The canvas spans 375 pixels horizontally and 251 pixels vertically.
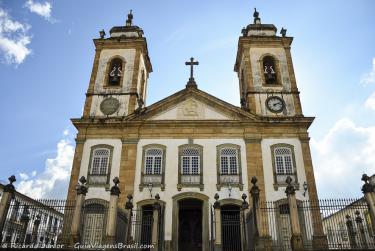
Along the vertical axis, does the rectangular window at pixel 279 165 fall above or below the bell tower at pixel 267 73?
below

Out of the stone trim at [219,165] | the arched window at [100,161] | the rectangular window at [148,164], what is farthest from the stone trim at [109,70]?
the stone trim at [219,165]

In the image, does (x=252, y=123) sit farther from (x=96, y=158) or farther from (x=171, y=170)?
(x=96, y=158)

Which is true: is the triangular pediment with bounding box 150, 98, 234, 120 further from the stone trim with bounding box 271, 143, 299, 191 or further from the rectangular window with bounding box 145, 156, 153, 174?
the stone trim with bounding box 271, 143, 299, 191

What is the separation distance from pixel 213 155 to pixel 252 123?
2856 mm

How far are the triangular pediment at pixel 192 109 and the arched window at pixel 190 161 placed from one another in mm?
2018

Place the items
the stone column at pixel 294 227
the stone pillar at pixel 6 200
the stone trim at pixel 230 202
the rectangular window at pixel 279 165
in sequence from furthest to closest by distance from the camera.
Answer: the rectangular window at pixel 279 165, the stone trim at pixel 230 202, the stone pillar at pixel 6 200, the stone column at pixel 294 227

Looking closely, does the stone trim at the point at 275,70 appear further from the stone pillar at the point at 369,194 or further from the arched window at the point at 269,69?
the stone pillar at the point at 369,194

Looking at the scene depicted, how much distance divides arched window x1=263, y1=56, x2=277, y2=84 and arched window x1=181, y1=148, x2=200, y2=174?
6.91 meters

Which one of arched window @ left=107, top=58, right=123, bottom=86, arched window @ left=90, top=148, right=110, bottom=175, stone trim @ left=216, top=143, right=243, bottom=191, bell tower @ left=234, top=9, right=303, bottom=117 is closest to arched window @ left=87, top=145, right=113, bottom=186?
arched window @ left=90, top=148, right=110, bottom=175

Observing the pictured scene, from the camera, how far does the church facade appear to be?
59.3 ft

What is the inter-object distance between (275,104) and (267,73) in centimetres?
249

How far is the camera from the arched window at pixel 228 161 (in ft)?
61.6

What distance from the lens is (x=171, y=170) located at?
18797mm

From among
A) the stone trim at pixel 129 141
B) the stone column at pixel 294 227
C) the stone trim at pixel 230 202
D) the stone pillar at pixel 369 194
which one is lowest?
the stone column at pixel 294 227
